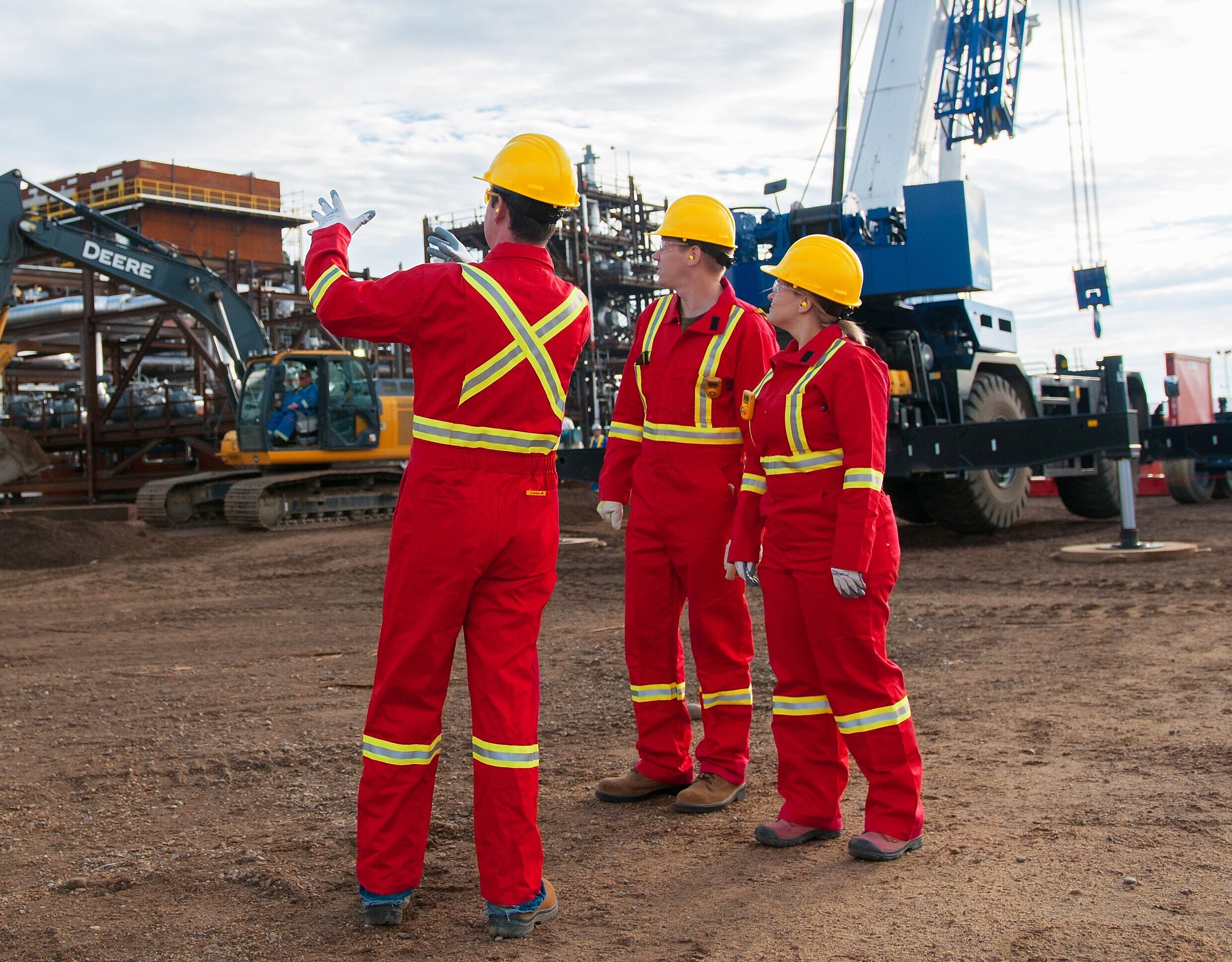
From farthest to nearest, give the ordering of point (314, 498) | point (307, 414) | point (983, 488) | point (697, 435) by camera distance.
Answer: point (307, 414)
point (314, 498)
point (983, 488)
point (697, 435)

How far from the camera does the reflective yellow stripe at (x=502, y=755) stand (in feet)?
10.7

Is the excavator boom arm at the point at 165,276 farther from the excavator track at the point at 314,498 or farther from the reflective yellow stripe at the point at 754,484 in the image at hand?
the reflective yellow stripe at the point at 754,484

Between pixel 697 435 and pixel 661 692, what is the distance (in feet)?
3.31

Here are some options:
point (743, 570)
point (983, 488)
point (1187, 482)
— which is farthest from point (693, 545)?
point (1187, 482)

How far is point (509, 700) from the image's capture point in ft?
10.8

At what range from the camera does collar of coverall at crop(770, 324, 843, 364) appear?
153 inches

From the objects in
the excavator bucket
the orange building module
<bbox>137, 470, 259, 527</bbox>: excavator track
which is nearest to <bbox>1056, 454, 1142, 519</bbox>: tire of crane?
<bbox>137, 470, 259, 527</bbox>: excavator track

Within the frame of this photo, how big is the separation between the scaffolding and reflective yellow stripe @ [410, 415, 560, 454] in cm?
3277

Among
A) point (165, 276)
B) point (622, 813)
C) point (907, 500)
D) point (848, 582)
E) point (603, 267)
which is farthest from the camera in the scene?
point (603, 267)

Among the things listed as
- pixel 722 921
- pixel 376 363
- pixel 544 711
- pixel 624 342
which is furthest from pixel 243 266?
pixel 722 921

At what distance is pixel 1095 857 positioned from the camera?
3.54m

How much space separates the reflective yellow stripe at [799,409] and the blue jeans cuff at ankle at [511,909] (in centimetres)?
163

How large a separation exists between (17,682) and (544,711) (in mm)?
3507

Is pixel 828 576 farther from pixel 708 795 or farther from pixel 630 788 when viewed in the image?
pixel 630 788
